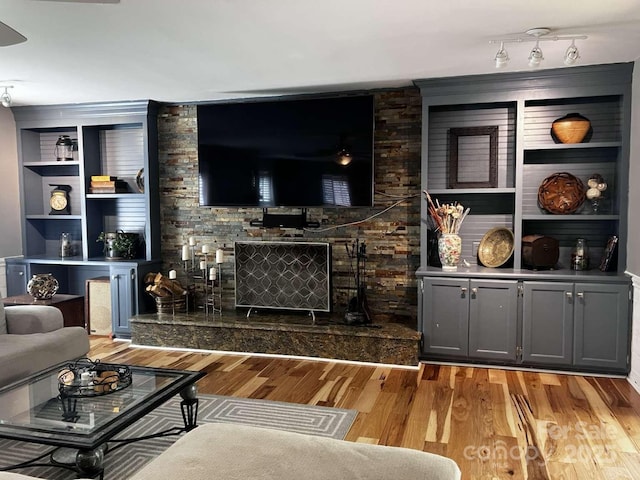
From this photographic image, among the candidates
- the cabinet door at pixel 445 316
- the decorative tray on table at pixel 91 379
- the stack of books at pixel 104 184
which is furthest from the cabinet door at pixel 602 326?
the stack of books at pixel 104 184

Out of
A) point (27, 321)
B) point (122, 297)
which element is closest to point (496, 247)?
point (122, 297)

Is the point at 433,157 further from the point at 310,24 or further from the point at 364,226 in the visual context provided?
the point at 310,24

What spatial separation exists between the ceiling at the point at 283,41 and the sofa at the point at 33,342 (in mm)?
1825

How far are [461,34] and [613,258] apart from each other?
7.24ft

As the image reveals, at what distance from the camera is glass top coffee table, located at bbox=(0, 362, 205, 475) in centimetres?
206

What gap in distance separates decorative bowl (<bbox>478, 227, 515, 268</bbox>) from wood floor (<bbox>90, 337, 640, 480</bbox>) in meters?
0.93

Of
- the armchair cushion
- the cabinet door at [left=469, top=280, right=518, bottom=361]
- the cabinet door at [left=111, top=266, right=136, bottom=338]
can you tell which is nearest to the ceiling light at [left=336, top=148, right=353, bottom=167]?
the cabinet door at [left=469, top=280, right=518, bottom=361]

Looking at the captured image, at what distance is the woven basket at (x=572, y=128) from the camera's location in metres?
4.11

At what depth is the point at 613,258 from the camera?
4.04m

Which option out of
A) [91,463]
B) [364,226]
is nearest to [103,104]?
[364,226]

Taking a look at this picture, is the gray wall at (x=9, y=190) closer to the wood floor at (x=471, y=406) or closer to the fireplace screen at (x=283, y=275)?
the wood floor at (x=471, y=406)

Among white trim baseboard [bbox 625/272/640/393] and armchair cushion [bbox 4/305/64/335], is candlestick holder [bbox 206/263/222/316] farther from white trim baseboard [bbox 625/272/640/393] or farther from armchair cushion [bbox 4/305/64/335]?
white trim baseboard [bbox 625/272/640/393]

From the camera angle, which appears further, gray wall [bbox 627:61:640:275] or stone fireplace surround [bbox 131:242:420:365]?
stone fireplace surround [bbox 131:242:420:365]

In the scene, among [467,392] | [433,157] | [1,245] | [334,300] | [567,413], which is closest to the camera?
[567,413]
